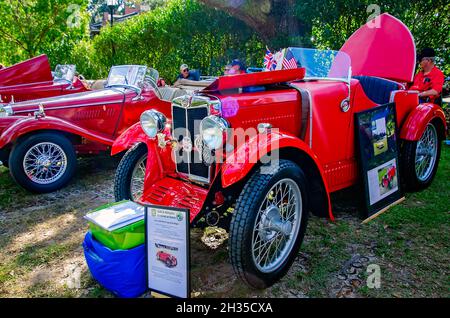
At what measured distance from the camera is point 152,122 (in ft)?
10.4

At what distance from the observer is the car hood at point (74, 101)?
17.2 ft

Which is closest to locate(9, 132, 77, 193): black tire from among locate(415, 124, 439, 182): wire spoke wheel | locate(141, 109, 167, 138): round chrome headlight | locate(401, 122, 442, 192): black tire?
locate(141, 109, 167, 138): round chrome headlight

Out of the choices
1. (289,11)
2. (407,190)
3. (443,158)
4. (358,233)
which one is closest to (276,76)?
(358,233)

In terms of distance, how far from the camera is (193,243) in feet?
11.1

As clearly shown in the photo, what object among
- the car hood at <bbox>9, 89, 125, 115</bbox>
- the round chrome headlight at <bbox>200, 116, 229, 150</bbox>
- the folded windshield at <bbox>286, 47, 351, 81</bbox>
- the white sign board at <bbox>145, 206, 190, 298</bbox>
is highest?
the folded windshield at <bbox>286, 47, 351, 81</bbox>

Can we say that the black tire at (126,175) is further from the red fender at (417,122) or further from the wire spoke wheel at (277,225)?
the red fender at (417,122)

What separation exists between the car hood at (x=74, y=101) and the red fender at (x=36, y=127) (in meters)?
0.25

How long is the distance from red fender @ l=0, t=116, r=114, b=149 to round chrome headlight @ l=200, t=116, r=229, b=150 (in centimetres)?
306

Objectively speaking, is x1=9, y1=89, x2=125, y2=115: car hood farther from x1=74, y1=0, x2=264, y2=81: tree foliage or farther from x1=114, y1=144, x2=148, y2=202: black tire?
x1=74, y1=0, x2=264, y2=81: tree foliage

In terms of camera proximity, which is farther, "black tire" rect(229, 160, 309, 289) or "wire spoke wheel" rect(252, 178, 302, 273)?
"wire spoke wheel" rect(252, 178, 302, 273)

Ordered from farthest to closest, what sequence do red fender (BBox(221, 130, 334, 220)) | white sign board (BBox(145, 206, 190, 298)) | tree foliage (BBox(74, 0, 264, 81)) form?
tree foliage (BBox(74, 0, 264, 81))
red fender (BBox(221, 130, 334, 220))
white sign board (BBox(145, 206, 190, 298))

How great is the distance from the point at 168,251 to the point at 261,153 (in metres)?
0.90

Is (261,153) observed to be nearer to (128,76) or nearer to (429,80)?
(429,80)

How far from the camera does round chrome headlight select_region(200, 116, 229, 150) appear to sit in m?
2.58
